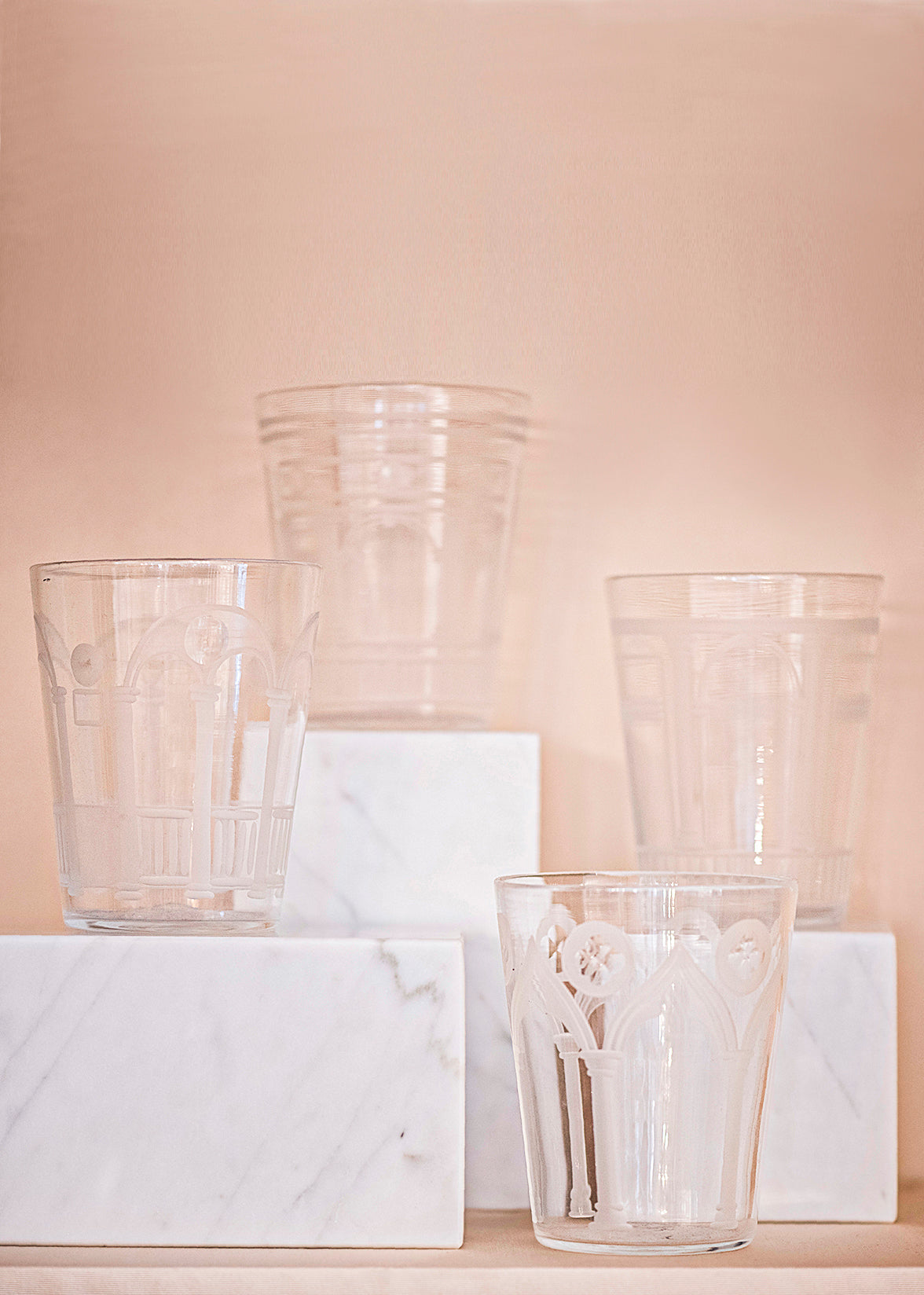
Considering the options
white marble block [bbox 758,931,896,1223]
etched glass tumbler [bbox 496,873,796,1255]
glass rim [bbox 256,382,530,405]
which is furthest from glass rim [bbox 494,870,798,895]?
glass rim [bbox 256,382,530,405]

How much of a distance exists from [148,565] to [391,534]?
152 millimetres

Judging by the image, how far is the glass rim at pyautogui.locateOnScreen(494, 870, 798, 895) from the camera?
0.68 metres

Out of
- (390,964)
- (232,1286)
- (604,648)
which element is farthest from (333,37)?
(232,1286)

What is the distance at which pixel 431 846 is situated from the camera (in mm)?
825

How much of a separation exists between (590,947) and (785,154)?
1.90 feet

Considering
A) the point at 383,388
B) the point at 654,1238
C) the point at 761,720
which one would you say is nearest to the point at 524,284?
the point at 383,388

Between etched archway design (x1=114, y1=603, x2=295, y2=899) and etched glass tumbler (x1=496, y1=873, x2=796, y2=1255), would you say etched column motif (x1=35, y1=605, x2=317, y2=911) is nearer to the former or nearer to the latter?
etched archway design (x1=114, y1=603, x2=295, y2=899)

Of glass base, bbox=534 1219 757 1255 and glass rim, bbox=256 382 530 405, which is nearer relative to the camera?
glass base, bbox=534 1219 757 1255

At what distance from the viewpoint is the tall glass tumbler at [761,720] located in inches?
32.0

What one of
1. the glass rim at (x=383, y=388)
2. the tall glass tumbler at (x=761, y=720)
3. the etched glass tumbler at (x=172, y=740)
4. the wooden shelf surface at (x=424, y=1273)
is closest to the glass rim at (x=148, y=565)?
the etched glass tumbler at (x=172, y=740)

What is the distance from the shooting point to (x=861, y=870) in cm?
93

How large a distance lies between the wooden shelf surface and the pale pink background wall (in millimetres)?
287

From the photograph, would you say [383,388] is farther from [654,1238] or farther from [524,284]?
[654,1238]

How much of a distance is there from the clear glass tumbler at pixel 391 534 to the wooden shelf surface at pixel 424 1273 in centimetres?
29
